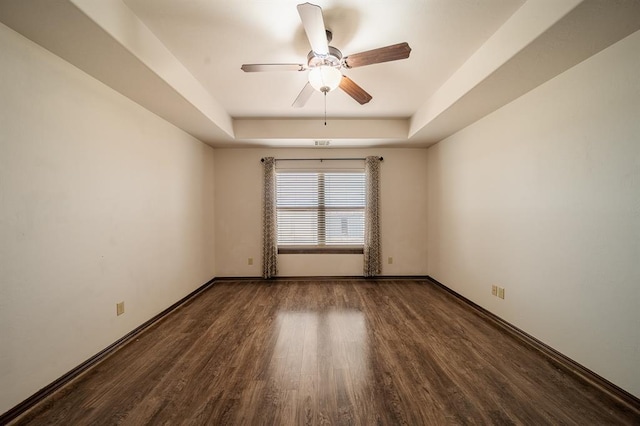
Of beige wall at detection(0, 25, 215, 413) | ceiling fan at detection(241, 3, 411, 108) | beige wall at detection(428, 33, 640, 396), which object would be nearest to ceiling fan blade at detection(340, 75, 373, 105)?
ceiling fan at detection(241, 3, 411, 108)

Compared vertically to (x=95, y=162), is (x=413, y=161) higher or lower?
higher

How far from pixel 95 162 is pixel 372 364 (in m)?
2.76

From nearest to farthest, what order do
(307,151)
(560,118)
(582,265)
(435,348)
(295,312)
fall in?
(582,265) < (560,118) < (435,348) < (295,312) < (307,151)

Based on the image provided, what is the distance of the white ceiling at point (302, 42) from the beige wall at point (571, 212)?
24 cm

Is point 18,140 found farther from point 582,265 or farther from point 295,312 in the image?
point 582,265

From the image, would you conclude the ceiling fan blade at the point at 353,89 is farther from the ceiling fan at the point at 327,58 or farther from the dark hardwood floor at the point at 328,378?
the dark hardwood floor at the point at 328,378

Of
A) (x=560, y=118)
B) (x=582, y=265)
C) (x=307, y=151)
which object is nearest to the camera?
(x=582, y=265)

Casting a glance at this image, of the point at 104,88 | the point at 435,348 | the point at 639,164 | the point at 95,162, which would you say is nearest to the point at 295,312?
the point at 435,348

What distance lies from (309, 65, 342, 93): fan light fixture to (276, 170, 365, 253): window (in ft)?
8.25

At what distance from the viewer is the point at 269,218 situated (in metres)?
4.29

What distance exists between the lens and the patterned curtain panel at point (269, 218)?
14.0ft

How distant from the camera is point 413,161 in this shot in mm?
4406

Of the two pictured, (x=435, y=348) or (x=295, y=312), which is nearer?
(x=435, y=348)

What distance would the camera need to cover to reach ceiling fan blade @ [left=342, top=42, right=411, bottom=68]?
5.18 feet
